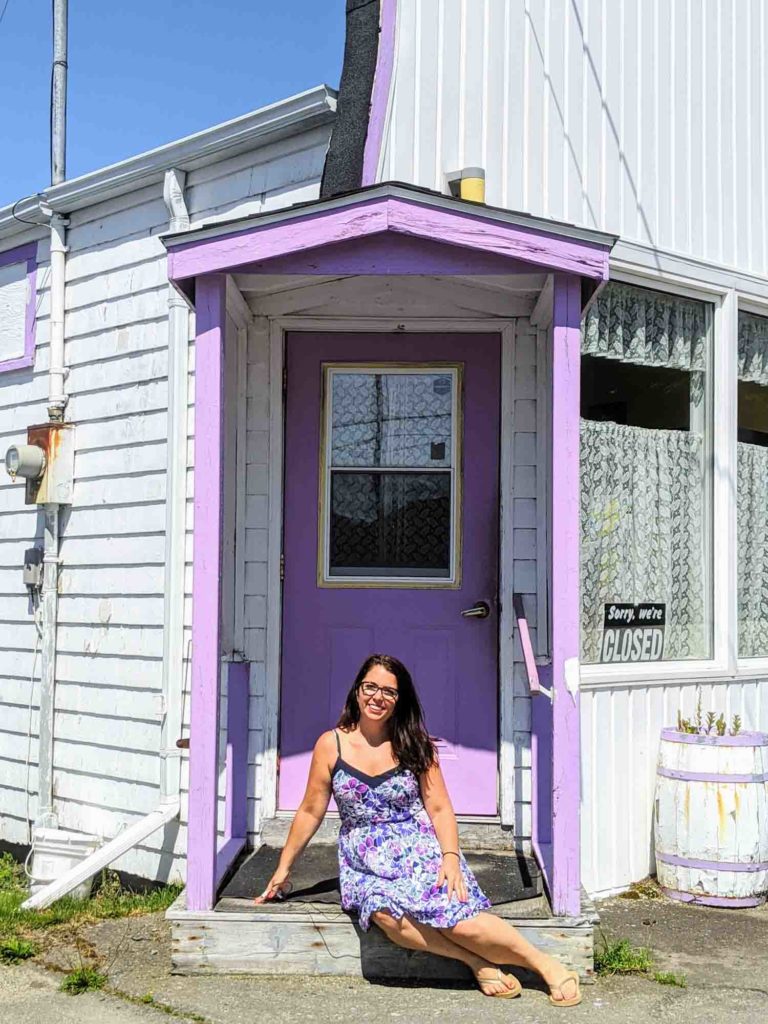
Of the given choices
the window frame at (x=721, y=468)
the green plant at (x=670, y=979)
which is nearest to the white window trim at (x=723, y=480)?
the window frame at (x=721, y=468)

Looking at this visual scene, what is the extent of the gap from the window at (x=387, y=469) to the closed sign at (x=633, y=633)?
3.08 feet

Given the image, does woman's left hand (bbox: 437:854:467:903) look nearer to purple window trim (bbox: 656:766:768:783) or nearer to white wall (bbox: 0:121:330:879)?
purple window trim (bbox: 656:766:768:783)

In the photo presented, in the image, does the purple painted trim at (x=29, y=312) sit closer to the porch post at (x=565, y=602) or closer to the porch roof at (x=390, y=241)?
the porch roof at (x=390, y=241)

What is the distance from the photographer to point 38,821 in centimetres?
657

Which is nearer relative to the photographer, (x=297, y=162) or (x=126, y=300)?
(x=297, y=162)

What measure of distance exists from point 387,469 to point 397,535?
314 millimetres

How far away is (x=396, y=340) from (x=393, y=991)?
2.85m

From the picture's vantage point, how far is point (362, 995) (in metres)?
4.02

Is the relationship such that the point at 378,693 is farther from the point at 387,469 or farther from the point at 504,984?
the point at 387,469

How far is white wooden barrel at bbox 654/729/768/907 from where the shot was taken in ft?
16.9

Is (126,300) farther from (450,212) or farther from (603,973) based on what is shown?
(603,973)

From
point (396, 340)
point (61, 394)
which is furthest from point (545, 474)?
point (61, 394)

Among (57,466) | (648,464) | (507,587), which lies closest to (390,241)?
(507,587)

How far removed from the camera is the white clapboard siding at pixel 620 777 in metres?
5.35
